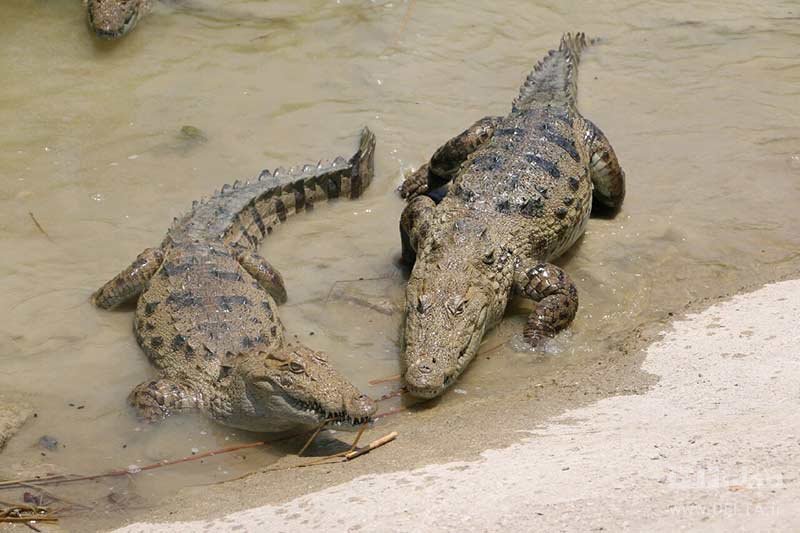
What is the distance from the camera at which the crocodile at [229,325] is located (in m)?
4.83

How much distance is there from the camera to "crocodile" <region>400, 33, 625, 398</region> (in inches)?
221

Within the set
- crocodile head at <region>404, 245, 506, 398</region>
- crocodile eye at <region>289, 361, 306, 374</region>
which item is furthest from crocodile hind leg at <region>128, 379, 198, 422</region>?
crocodile head at <region>404, 245, 506, 398</region>

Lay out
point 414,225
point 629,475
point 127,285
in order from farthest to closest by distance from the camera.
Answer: point 414,225 < point 127,285 < point 629,475

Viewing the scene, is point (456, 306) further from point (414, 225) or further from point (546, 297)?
point (414, 225)

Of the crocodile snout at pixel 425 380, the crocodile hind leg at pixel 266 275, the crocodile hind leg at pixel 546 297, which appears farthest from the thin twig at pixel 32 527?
the crocodile hind leg at pixel 546 297

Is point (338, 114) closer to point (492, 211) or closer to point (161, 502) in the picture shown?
point (492, 211)

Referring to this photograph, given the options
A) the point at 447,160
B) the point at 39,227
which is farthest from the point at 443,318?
the point at 39,227

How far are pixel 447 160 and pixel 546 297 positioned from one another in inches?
66.5

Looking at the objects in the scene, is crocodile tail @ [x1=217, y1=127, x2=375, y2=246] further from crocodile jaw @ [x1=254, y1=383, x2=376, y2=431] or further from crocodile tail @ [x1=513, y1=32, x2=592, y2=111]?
crocodile jaw @ [x1=254, y1=383, x2=376, y2=431]

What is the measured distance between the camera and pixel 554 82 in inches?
319

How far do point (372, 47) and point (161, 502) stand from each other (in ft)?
19.6

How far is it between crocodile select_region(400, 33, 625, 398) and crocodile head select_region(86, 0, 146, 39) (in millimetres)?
3565

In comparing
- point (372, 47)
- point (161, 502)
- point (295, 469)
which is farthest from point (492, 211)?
point (372, 47)

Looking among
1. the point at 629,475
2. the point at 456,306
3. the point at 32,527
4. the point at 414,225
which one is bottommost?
the point at 32,527
